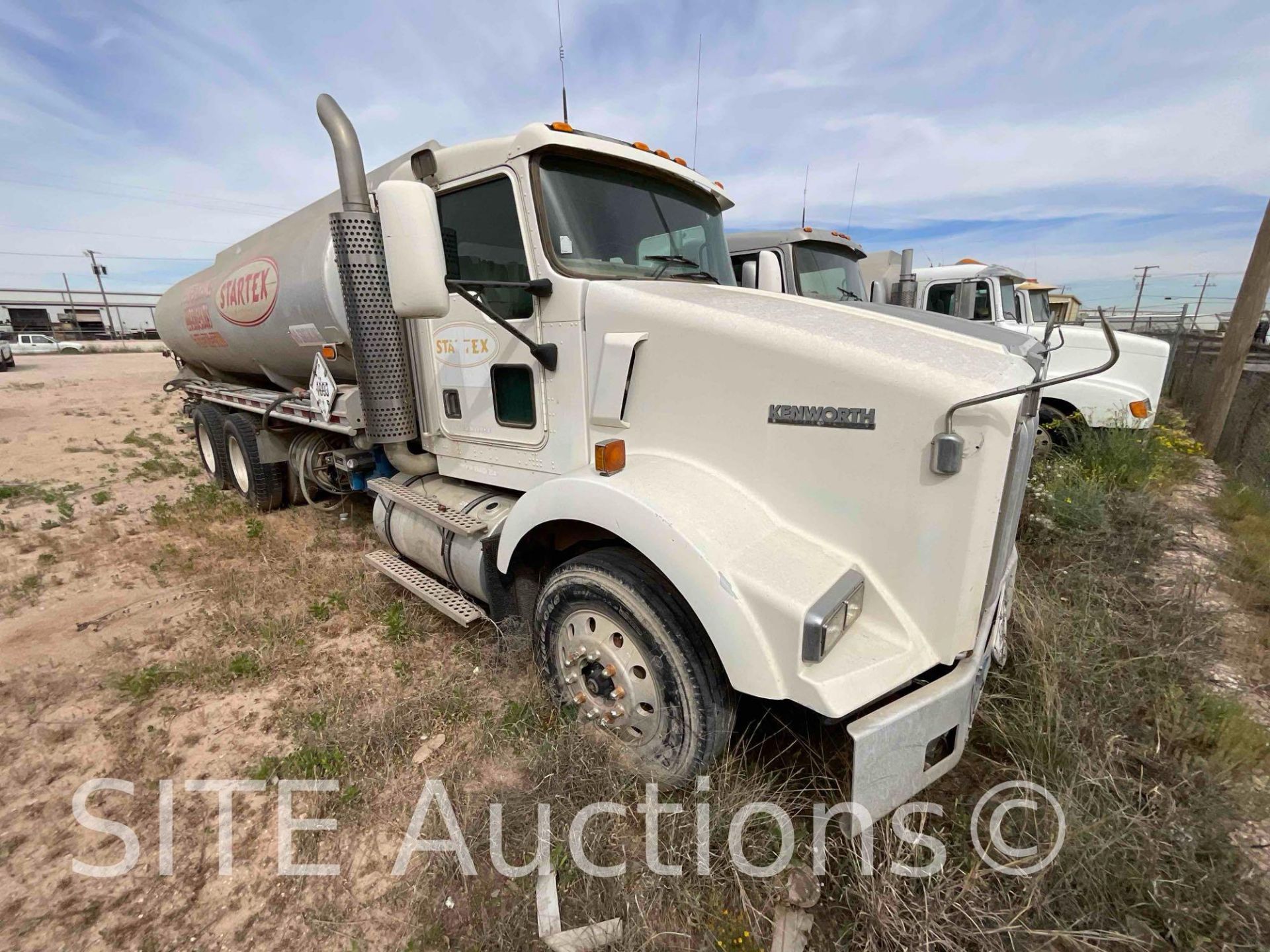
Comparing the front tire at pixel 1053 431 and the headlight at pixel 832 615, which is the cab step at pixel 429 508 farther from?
the front tire at pixel 1053 431

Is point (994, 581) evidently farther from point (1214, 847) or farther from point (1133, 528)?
point (1133, 528)

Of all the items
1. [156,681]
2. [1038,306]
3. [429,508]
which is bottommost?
[156,681]

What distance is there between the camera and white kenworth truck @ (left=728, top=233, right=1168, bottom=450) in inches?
223

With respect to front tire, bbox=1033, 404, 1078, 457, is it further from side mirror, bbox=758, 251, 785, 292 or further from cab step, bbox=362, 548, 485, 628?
cab step, bbox=362, 548, 485, 628

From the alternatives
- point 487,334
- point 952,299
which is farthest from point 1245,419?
point 487,334

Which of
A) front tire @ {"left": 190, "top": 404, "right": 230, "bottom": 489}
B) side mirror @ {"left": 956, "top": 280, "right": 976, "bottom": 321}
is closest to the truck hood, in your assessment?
side mirror @ {"left": 956, "top": 280, "right": 976, "bottom": 321}

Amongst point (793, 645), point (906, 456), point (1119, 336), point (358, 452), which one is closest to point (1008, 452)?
point (906, 456)

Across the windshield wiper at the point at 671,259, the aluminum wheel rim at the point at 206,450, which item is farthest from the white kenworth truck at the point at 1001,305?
the aluminum wheel rim at the point at 206,450

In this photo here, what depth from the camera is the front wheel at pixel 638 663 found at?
84.4 inches

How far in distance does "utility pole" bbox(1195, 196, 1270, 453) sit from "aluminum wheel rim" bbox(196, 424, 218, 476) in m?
11.1

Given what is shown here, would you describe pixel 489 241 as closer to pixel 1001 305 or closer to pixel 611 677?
pixel 611 677

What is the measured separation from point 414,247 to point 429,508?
1567 mm

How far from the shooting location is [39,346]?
35906mm

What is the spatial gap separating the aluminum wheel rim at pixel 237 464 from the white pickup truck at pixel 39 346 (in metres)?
43.7
